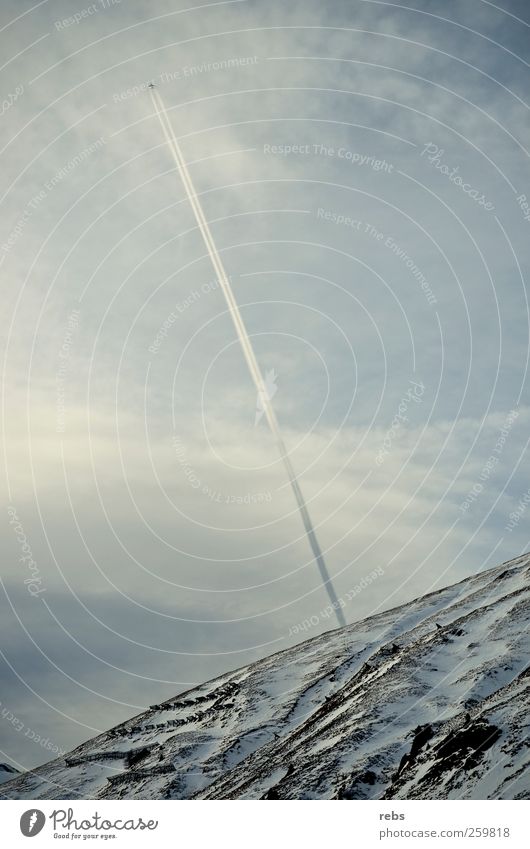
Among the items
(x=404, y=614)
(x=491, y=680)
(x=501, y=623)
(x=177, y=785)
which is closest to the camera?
(x=491, y=680)

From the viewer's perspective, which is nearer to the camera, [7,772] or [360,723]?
[360,723]

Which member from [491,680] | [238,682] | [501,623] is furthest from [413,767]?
[238,682]

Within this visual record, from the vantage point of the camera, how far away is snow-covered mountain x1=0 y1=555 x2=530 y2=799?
63.9 meters

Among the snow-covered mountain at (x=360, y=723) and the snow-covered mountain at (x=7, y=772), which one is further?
the snow-covered mountain at (x=7, y=772)

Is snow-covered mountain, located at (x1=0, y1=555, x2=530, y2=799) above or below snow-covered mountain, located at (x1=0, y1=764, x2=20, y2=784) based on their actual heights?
below

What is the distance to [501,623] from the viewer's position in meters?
106

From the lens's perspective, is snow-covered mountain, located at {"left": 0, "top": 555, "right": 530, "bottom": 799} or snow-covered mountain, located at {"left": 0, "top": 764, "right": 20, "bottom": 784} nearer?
snow-covered mountain, located at {"left": 0, "top": 555, "right": 530, "bottom": 799}

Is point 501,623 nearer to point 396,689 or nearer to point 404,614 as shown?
point 396,689

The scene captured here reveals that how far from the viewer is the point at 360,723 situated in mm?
84875

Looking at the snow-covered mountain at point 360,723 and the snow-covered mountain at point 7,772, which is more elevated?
the snow-covered mountain at point 7,772

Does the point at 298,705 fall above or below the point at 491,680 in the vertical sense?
above

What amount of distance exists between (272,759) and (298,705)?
2702cm

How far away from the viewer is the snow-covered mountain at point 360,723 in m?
63.9

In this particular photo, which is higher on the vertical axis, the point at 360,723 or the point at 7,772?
the point at 7,772
